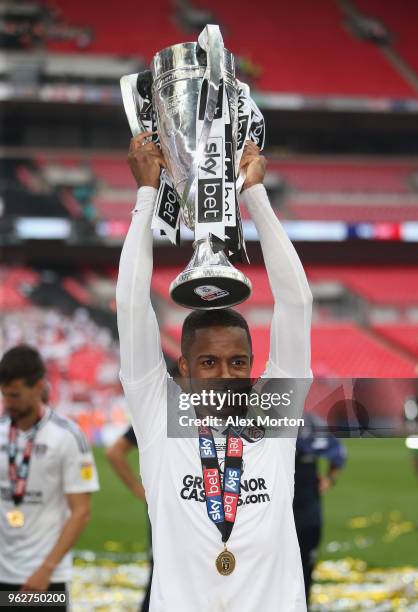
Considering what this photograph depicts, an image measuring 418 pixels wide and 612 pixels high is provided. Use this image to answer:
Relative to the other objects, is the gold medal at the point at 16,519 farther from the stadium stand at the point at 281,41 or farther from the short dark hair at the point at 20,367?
the stadium stand at the point at 281,41

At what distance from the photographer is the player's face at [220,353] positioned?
2.02 metres

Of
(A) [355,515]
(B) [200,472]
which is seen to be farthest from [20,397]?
(A) [355,515]

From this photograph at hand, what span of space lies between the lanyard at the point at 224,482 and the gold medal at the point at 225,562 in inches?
1.1

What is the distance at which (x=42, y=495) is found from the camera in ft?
12.1

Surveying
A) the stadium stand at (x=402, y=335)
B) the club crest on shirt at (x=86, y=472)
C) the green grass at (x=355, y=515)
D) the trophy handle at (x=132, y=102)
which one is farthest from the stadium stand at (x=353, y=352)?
the trophy handle at (x=132, y=102)

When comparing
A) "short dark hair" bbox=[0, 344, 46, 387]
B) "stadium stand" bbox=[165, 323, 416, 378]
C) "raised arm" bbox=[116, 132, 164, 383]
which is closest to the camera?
"raised arm" bbox=[116, 132, 164, 383]

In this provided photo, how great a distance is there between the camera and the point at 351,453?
53.3 ft

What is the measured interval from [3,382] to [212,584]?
189 cm

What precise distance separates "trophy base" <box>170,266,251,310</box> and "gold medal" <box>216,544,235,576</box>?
21.4 inches

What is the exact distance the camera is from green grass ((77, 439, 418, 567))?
764 centimetres

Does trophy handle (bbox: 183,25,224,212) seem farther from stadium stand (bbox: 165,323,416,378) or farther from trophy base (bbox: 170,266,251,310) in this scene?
stadium stand (bbox: 165,323,416,378)

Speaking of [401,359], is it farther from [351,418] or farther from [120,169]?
[351,418]

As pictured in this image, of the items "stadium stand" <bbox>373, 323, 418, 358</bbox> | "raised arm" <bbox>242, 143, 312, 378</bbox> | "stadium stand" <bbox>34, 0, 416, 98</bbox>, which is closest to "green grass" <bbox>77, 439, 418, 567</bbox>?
"raised arm" <bbox>242, 143, 312, 378</bbox>

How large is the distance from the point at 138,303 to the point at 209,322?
0.55 feet
